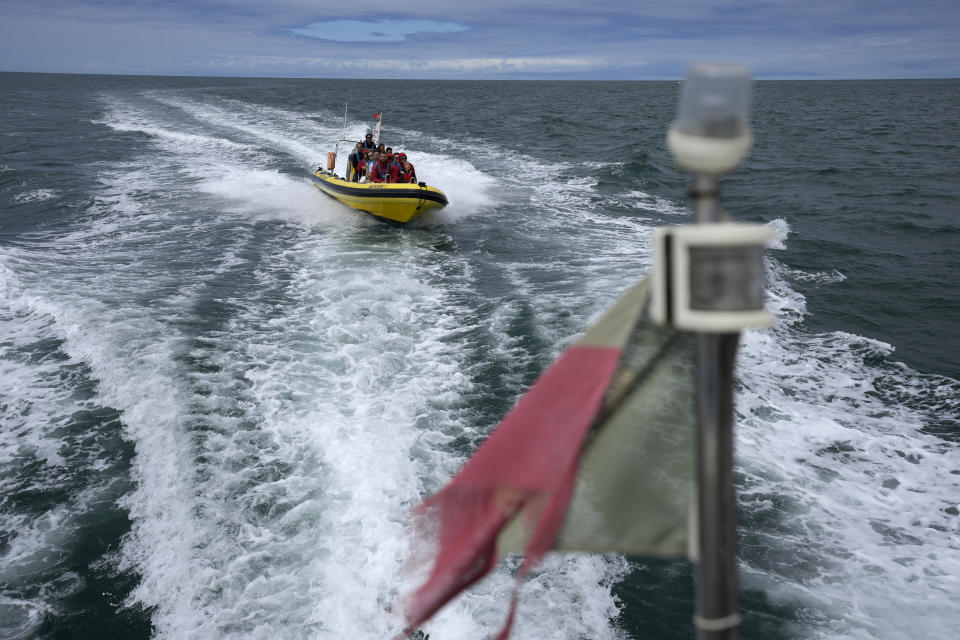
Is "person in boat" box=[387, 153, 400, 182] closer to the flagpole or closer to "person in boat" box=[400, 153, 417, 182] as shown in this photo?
"person in boat" box=[400, 153, 417, 182]

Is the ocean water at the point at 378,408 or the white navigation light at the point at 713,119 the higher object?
the white navigation light at the point at 713,119

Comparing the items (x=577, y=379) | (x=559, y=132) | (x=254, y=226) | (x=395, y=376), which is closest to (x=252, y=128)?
(x=559, y=132)

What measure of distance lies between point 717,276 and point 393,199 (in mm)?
14152

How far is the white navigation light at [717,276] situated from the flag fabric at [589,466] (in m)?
0.54

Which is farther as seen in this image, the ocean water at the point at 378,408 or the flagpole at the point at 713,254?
the ocean water at the point at 378,408

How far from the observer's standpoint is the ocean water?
4.98 m

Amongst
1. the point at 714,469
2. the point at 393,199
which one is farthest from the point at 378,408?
the point at 393,199

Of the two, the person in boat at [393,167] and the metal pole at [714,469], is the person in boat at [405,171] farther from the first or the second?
the metal pole at [714,469]

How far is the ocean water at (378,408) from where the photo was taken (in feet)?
16.4

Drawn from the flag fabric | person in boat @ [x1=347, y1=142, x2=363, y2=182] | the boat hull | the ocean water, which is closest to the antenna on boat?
the flag fabric

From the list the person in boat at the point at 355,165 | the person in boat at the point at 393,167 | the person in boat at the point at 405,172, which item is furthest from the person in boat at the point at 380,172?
the person in boat at the point at 355,165

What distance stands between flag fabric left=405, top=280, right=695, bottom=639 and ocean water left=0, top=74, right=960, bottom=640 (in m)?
2.96

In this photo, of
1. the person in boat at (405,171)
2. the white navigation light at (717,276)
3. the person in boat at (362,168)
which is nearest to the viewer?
the white navigation light at (717,276)

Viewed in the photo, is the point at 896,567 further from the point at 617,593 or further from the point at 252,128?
the point at 252,128
